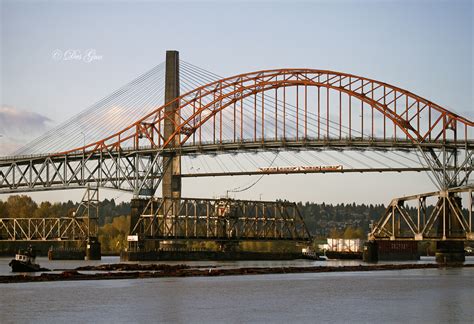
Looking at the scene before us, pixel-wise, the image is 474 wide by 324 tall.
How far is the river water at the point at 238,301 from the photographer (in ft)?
167

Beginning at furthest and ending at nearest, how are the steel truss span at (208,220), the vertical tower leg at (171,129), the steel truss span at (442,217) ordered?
the vertical tower leg at (171,129) → the steel truss span at (208,220) → the steel truss span at (442,217)

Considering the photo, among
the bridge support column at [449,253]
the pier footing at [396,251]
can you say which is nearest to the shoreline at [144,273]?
the bridge support column at [449,253]

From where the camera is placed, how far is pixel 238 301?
200ft

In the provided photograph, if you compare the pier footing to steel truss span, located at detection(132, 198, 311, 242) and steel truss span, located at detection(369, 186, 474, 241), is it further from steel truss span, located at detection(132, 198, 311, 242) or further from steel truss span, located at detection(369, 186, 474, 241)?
steel truss span, located at detection(369, 186, 474, 241)

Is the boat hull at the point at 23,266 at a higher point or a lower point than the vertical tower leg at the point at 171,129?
lower

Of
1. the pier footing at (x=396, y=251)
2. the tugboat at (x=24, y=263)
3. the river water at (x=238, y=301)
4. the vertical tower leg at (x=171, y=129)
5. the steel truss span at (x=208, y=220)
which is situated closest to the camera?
the river water at (x=238, y=301)

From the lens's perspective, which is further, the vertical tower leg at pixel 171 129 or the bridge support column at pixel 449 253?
the vertical tower leg at pixel 171 129

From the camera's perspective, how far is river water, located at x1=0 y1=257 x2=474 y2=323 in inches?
2002

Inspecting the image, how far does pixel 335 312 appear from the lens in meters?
54.2

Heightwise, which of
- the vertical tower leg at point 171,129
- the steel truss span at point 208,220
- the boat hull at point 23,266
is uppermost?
the vertical tower leg at point 171,129

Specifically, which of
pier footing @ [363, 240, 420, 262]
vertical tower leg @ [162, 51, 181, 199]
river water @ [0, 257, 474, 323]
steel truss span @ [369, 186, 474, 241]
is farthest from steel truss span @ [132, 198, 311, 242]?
river water @ [0, 257, 474, 323]

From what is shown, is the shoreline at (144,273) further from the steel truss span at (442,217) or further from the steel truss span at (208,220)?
the steel truss span at (208,220)

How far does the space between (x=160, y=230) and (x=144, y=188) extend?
9403 mm

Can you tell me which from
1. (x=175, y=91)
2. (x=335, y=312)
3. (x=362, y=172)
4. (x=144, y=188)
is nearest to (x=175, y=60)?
(x=175, y=91)
